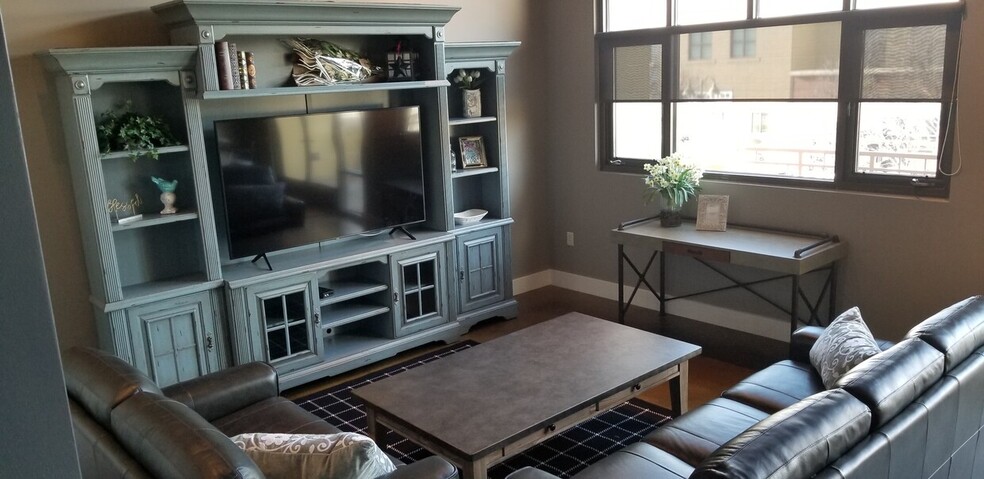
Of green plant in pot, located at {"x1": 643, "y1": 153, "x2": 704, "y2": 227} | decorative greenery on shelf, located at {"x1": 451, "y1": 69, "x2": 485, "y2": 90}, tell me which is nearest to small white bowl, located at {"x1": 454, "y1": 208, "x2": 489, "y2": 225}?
decorative greenery on shelf, located at {"x1": 451, "y1": 69, "x2": 485, "y2": 90}

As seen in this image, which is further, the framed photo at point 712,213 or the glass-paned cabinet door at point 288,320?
the framed photo at point 712,213

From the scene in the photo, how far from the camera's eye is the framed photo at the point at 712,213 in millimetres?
4762

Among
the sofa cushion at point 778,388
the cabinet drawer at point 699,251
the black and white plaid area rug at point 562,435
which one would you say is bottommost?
the black and white plaid area rug at point 562,435

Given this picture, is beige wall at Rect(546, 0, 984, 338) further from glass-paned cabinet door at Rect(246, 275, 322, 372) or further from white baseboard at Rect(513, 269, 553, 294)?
glass-paned cabinet door at Rect(246, 275, 322, 372)

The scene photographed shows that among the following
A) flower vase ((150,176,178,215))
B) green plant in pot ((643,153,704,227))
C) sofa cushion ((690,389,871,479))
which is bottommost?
sofa cushion ((690,389,871,479))

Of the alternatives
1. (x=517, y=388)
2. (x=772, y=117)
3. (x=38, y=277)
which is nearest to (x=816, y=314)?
(x=772, y=117)

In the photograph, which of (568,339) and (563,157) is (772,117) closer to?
(563,157)

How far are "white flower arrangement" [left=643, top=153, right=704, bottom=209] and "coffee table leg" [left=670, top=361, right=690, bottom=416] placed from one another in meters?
1.59

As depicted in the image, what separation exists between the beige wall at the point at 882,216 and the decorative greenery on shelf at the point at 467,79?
0.88 metres

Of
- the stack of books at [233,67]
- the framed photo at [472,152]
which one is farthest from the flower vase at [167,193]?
the framed photo at [472,152]

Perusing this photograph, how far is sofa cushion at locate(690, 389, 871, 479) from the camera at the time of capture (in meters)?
1.80

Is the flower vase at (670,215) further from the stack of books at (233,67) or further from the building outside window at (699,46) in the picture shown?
the stack of books at (233,67)

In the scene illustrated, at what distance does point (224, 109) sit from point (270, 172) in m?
0.44

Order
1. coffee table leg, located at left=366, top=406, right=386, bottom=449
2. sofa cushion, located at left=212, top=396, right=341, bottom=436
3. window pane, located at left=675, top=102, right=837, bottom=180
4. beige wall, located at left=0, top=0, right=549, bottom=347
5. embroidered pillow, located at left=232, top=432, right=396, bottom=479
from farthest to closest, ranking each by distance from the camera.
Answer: window pane, located at left=675, top=102, right=837, bottom=180
beige wall, located at left=0, top=0, right=549, bottom=347
coffee table leg, located at left=366, top=406, right=386, bottom=449
sofa cushion, located at left=212, top=396, right=341, bottom=436
embroidered pillow, located at left=232, top=432, right=396, bottom=479
